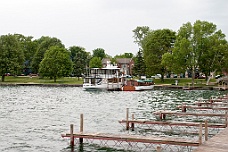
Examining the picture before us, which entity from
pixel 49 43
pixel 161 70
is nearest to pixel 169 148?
pixel 161 70

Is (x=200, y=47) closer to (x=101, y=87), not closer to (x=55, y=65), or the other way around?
(x=101, y=87)

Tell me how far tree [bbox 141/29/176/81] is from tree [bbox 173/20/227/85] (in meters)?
11.1

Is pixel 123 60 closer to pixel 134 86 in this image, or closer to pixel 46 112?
pixel 134 86

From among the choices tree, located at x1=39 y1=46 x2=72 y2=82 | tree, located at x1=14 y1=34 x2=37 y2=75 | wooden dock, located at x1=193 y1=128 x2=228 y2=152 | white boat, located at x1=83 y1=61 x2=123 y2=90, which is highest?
tree, located at x1=14 y1=34 x2=37 y2=75

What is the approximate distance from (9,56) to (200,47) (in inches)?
2237

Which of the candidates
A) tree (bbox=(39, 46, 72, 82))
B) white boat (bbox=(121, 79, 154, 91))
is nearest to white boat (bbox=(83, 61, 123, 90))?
white boat (bbox=(121, 79, 154, 91))

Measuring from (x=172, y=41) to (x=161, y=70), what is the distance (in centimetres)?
934

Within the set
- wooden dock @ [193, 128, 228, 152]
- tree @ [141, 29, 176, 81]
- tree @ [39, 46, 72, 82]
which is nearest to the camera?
wooden dock @ [193, 128, 228, 152]

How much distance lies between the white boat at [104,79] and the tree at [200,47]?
49.7 ft

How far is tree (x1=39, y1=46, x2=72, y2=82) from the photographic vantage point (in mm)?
104375

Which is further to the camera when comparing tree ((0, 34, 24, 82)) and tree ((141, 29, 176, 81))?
tree ((0, 34, 24, 82))

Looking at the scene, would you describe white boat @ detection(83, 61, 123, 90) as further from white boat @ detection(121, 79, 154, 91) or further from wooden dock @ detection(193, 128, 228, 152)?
wooden dock @ detection(193, 128, 228, 152)

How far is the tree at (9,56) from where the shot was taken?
349ft

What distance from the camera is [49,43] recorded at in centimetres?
12638
